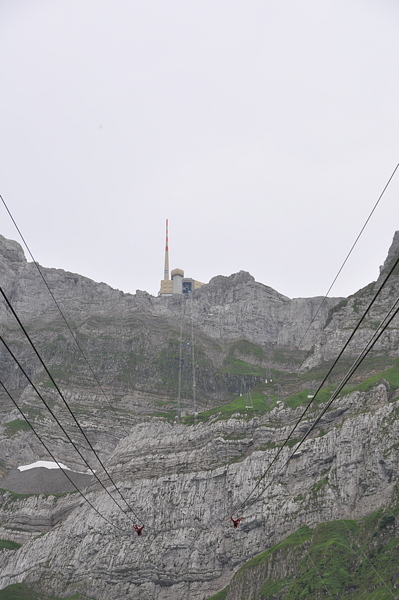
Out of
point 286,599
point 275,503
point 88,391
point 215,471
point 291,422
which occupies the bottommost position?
point 286,599

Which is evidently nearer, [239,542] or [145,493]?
[239,542]

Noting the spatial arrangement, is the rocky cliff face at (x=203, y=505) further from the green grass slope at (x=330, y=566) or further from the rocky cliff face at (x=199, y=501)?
the green grass slope at (x=330, y=566)

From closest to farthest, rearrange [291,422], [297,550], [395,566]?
[395,566] < [297,550] < [291,422]

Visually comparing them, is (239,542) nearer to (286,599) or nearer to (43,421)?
(286,599)

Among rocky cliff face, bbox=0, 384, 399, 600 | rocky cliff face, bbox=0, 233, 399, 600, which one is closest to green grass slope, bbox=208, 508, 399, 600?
rocky cliff face, bbox=0, 233, 399, 600

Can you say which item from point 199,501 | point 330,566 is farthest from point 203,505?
point 330,566

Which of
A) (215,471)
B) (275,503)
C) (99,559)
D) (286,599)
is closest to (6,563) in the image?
(99,559)

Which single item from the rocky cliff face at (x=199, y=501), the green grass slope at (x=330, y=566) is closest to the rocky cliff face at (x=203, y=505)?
the rocky cliff face at (x=199, y=501)

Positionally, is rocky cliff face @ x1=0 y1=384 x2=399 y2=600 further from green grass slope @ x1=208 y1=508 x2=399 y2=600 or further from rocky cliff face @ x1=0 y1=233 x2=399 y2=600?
green grass slope @ x1=208 y1=508 x2=399 y2=600

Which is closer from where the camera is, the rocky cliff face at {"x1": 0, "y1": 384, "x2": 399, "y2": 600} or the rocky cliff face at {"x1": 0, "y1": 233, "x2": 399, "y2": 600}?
→ the rocky cliff face at {"x1": 0, "y1": 384, "x2": 399, "y2": 600}

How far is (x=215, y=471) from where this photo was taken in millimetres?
129250

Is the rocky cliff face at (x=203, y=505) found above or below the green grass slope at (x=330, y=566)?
above

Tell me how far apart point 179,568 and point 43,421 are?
259 ft

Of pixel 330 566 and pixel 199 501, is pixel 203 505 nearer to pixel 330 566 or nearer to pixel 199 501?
pixel 199 501
